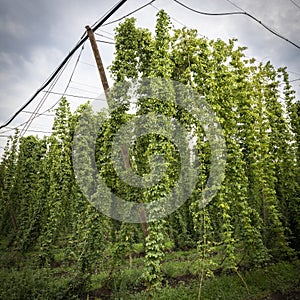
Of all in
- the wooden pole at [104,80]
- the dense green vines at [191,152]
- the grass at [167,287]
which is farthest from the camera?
the wooden pole at [104,80]

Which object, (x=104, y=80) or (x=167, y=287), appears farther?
(x=167, y=287)

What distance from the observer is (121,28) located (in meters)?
6.22

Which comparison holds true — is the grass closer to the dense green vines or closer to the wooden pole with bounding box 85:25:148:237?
the dense green vines

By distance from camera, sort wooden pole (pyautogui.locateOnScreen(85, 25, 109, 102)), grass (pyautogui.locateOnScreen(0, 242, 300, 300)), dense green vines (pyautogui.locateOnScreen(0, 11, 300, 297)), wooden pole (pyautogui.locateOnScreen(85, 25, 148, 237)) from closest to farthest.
A: dense green vines (pyautogui.locateOnScreen(0, 11, 300, 297)) → grass (pyautogui.locateOnScreen(0, 242, 300, 300)) → wooden pole (pyautogui.locateOnScreen(85, 25, 148, 237)) → wooden pole (pyautogui.locateOnScreen(85, 25, 109, 102))

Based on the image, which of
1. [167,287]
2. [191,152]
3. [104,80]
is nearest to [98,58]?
[104,80]

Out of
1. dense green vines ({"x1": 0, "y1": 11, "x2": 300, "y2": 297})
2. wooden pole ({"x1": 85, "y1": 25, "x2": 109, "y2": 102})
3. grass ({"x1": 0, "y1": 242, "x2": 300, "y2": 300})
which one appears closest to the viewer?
dense green vines ({"x1": 0, "y1": 11, "x2": 300, "y2": 297})

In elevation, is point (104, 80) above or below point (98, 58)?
below

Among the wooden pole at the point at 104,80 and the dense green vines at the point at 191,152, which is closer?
the dense green vines at the point at 191,152

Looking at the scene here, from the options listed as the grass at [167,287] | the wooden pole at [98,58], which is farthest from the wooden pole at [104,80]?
the grass at [167,287]

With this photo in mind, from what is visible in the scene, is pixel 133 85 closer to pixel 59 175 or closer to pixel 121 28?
pixel 121 28

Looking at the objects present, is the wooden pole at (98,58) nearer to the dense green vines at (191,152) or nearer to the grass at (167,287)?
the dense green vines at (191,152)

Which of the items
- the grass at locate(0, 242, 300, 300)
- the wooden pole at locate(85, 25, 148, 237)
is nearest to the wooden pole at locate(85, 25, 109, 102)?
the wooden pole at locate(85, 25, 148, 237)

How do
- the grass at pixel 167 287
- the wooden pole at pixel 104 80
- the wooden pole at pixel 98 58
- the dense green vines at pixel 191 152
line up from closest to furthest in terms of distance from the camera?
1. the dense green vines at pixel 191 152
2. the grass at pixel 167 287
3. the wooden pole at pixel 104 80
4. the wooden pole at pixel 98 58

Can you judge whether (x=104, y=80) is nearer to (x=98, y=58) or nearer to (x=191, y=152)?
(x=98, y=58)
